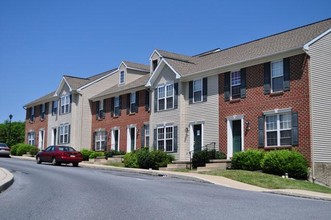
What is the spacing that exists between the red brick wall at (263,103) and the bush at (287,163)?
29.3 inches

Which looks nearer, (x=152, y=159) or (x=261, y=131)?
(x=261, y=131)

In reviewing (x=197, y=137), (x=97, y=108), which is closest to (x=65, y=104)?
(x=97, y=108)

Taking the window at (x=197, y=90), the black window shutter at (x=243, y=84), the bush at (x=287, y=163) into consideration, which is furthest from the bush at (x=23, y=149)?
the bush at (x=287, y=163)

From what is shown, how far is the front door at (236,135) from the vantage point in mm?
26891

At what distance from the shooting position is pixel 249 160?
24016mm

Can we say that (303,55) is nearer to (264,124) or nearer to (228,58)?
(264,124)

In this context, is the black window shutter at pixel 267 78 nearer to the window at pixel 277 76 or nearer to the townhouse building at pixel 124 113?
the window at pixel 277 76

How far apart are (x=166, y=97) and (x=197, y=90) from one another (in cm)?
305

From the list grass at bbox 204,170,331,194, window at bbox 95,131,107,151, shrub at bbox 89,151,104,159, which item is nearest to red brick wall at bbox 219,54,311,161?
grass at bbox 204,170,331,194

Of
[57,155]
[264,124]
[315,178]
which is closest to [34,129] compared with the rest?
[57,155]

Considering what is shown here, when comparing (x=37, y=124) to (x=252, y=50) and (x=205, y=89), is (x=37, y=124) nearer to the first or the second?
(x=205, y=89)

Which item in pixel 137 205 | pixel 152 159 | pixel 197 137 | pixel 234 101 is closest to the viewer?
pixel 137 205

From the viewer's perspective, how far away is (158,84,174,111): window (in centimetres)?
3174

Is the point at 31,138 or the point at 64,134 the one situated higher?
the point at 64,134
